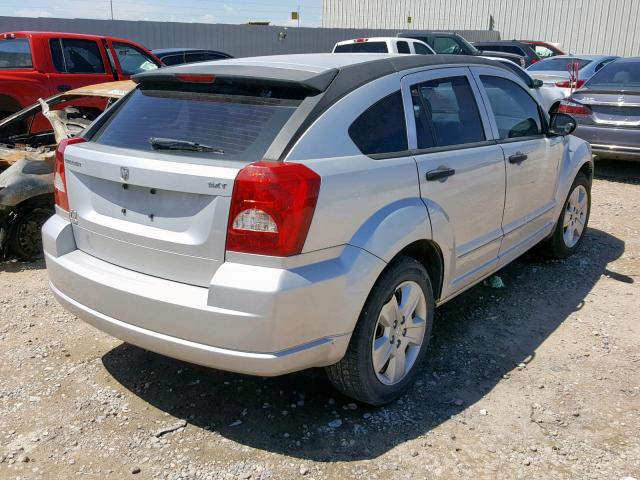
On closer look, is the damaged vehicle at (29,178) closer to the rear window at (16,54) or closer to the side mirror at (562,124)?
the rear window at (16,54)

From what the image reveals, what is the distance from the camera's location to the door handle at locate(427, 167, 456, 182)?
3.44 metres

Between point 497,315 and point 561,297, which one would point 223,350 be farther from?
point 561,297

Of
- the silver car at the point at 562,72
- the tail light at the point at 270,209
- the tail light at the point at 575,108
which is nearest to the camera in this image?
the tail light at the point at 270,209

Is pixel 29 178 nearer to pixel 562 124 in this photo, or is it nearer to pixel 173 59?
pixel 562 124

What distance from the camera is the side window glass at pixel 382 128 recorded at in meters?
3.12

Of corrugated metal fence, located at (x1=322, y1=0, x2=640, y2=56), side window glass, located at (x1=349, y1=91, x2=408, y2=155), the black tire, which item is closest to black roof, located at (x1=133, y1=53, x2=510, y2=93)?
side window glass, located at (x1=349, y1=91, x2=408, y2=155)

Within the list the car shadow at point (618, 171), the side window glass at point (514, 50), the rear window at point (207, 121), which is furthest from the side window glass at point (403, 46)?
the rear window at point (207, 121)

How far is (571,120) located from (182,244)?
11.7ft

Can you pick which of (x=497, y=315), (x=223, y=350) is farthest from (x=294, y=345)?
(x=497, y=315)

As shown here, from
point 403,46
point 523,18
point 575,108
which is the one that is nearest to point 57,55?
point 575,108

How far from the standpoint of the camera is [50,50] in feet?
28.2

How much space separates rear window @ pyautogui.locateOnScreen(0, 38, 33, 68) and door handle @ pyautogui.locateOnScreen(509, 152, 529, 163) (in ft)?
22.1

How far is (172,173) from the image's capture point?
9.34ft

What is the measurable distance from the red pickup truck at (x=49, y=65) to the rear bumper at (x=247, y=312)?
604cm
